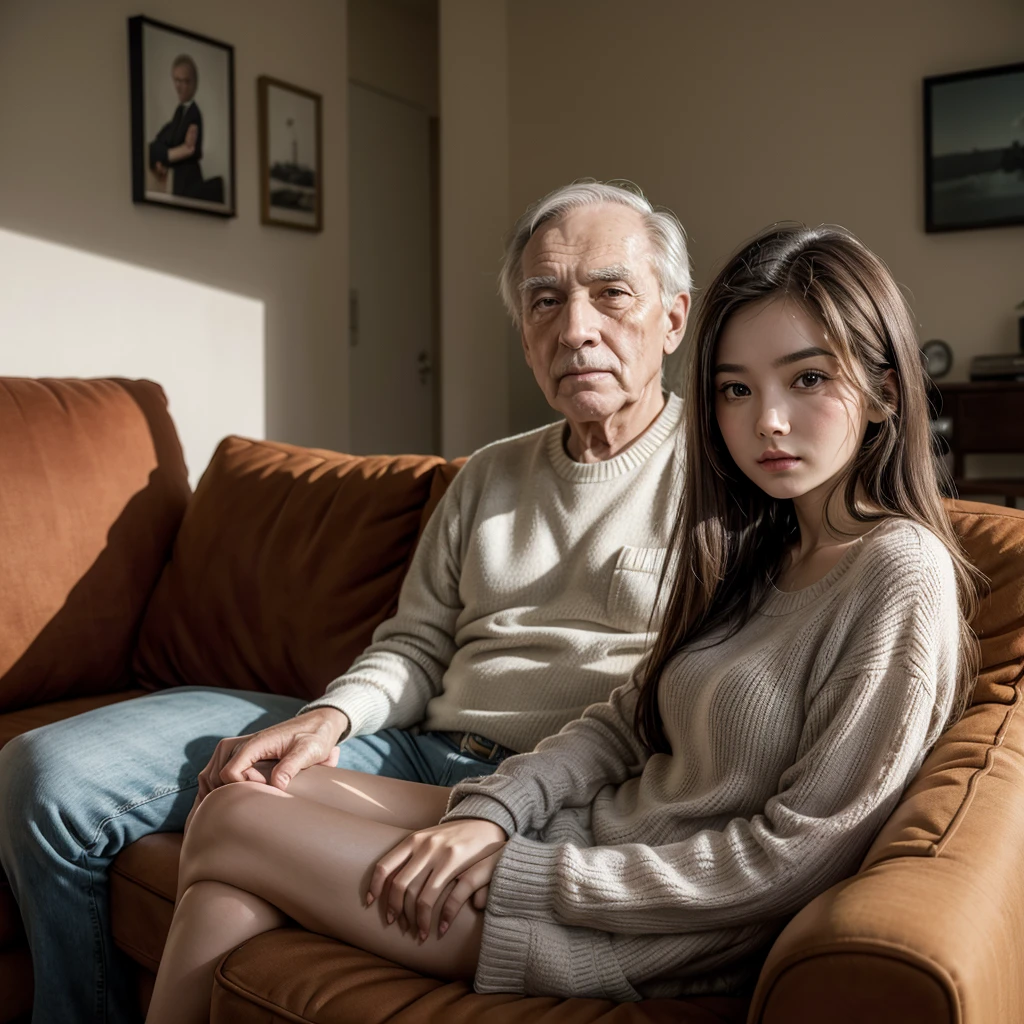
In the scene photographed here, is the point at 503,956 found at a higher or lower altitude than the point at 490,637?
lower

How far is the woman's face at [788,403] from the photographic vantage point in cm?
→ 107

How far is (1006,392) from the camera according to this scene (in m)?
3.72

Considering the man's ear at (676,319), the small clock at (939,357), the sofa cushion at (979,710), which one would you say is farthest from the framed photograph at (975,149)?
the sofa cushion at (979,710)

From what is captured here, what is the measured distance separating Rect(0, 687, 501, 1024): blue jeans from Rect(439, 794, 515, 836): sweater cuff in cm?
35

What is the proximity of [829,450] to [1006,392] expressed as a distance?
9.79 ft

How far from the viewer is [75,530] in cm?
206

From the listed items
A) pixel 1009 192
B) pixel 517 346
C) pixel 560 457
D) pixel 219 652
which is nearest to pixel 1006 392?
pixel 1009 192

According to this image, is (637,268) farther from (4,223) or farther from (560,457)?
(4,223)

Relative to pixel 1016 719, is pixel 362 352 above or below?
above

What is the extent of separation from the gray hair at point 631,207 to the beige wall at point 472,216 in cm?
326

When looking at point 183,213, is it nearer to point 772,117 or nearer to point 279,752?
point 772,117

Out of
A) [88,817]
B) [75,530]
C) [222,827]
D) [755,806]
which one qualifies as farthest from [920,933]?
[75,530]

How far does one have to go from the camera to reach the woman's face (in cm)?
107

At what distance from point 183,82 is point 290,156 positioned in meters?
0.57
